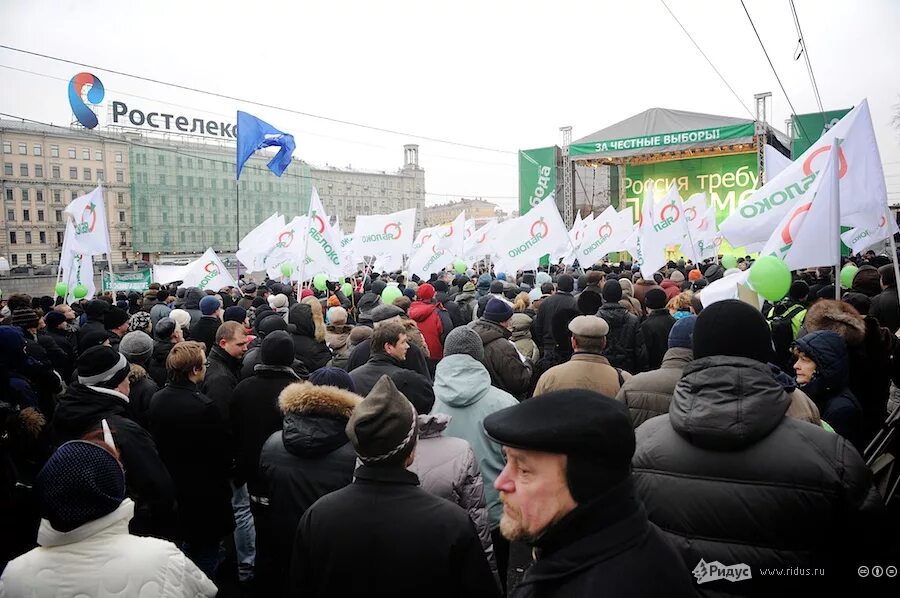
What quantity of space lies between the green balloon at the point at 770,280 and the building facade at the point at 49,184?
8224 cm

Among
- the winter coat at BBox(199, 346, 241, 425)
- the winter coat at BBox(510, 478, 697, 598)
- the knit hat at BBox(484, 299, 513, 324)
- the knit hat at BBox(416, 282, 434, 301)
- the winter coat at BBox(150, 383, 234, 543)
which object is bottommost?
the winter coat at BBox(150, 383, 234, 543)

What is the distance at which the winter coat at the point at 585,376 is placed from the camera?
155 inches

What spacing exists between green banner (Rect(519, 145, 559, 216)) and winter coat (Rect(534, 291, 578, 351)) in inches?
949

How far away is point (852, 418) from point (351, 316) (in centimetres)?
883

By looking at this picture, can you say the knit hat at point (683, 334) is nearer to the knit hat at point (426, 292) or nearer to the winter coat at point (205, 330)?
the knit hat at point (426, 292)

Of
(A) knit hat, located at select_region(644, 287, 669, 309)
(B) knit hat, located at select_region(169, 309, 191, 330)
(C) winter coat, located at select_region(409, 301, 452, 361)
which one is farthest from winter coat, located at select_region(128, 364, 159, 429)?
(A) knit hat, located at select_region(644, 287, 669, 309)

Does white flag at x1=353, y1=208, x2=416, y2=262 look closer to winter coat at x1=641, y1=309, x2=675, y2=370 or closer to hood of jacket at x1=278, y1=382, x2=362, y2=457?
winter coat at x1=641, y1=309, x2=675, y2=370

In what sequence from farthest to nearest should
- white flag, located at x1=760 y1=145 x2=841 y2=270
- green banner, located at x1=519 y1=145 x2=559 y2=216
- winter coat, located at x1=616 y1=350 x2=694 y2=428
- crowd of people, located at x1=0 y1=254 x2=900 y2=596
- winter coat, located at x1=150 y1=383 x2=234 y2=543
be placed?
1. green banner, located at x1=519 y1=145 x2=559 y2=216
2. white flag, located at x1=760 y1=145 x2=841 y2=270
3. winter coat, located at x1=150 y1=383 x2=234 y2=543
4. winter coat, located at x1=616 y1=350 x2=694 y2=428
5. crowd of people, located at x1=0 y1=254 x2=900 y2=596

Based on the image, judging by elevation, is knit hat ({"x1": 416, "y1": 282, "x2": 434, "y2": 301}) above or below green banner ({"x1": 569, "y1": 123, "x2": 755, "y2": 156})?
below

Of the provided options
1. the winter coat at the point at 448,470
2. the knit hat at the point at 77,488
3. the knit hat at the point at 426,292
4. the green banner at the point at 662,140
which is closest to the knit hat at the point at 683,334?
the winter coat at the point at 448,470

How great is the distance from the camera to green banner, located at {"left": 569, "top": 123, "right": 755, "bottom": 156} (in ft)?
83.6

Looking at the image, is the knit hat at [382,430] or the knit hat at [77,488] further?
the knit hat at [382,430]

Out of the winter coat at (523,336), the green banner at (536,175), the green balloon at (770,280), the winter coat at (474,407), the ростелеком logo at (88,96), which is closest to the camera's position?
the winter coat at (474,407)

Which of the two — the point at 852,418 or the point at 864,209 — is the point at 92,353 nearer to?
the point at 852,418
